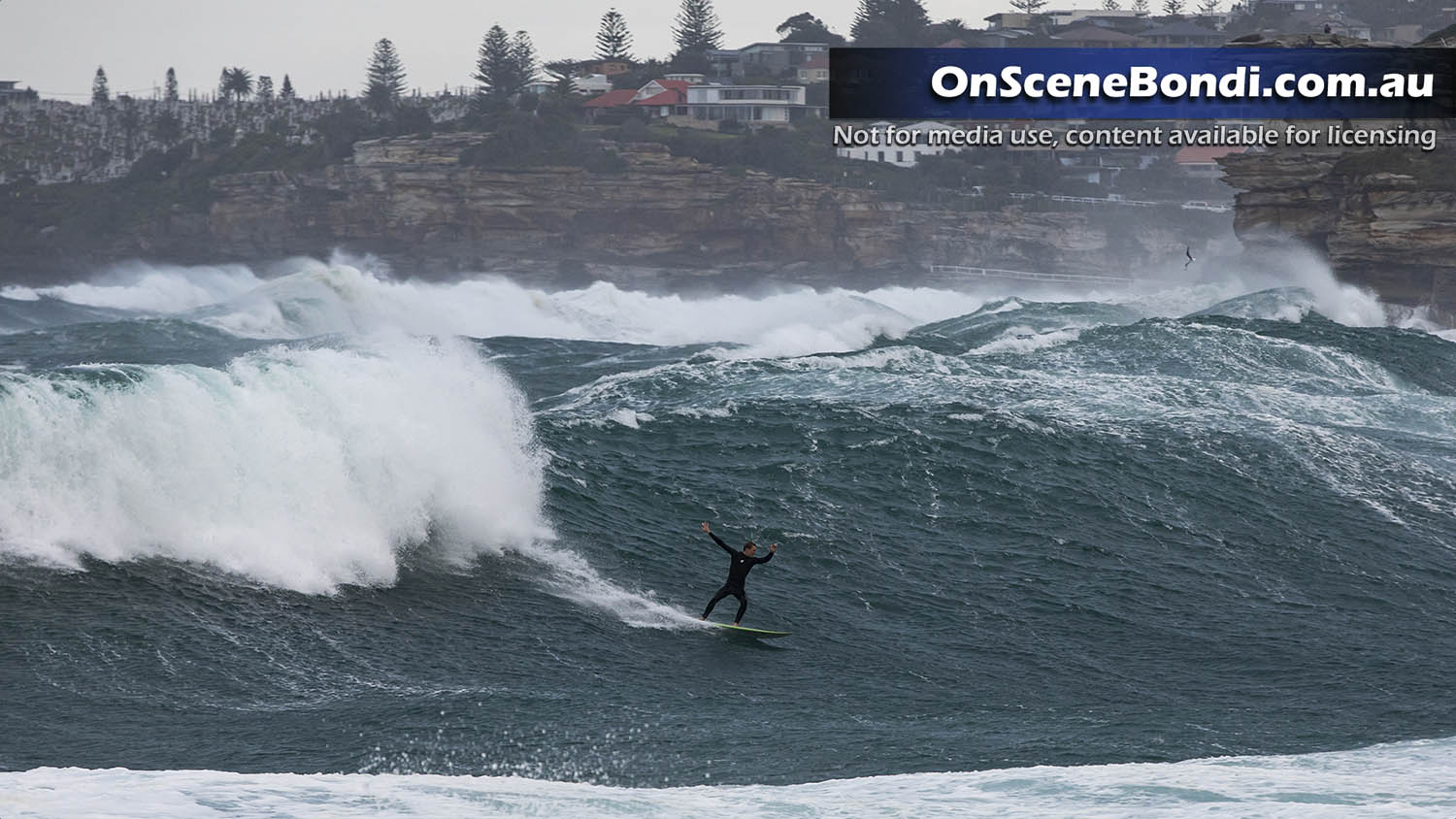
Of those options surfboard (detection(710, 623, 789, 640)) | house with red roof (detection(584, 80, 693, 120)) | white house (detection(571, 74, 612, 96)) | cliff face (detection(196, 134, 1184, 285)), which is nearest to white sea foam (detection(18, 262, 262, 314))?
cliff face (detection(196, 134, 1184, 285))

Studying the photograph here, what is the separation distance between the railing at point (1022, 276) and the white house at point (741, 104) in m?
22.6

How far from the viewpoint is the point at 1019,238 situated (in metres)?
107

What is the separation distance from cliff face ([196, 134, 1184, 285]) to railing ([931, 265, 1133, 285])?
0.64 metres

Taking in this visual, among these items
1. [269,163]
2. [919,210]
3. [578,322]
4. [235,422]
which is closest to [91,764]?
[235,422]

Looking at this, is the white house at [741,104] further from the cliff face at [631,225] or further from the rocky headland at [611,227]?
the cliff face at [631,225]

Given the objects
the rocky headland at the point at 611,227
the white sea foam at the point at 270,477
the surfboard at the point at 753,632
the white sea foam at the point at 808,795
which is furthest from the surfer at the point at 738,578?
the rocky headland at the point at 611,227

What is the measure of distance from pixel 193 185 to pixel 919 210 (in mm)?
51846

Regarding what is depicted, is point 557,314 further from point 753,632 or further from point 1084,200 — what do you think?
point 1084,200

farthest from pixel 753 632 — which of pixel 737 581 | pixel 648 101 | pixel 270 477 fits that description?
pixel 648 101

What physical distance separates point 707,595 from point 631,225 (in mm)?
87222

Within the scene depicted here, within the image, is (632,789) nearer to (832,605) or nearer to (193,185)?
(832,605)

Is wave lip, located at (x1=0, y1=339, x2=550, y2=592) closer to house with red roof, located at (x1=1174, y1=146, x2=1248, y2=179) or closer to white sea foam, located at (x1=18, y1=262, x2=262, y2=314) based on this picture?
white sea foam, located at (x1=18, y1=262, x2=262, y2=314)

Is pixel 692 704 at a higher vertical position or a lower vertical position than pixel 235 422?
lower

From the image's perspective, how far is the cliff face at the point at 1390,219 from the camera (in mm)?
51000
